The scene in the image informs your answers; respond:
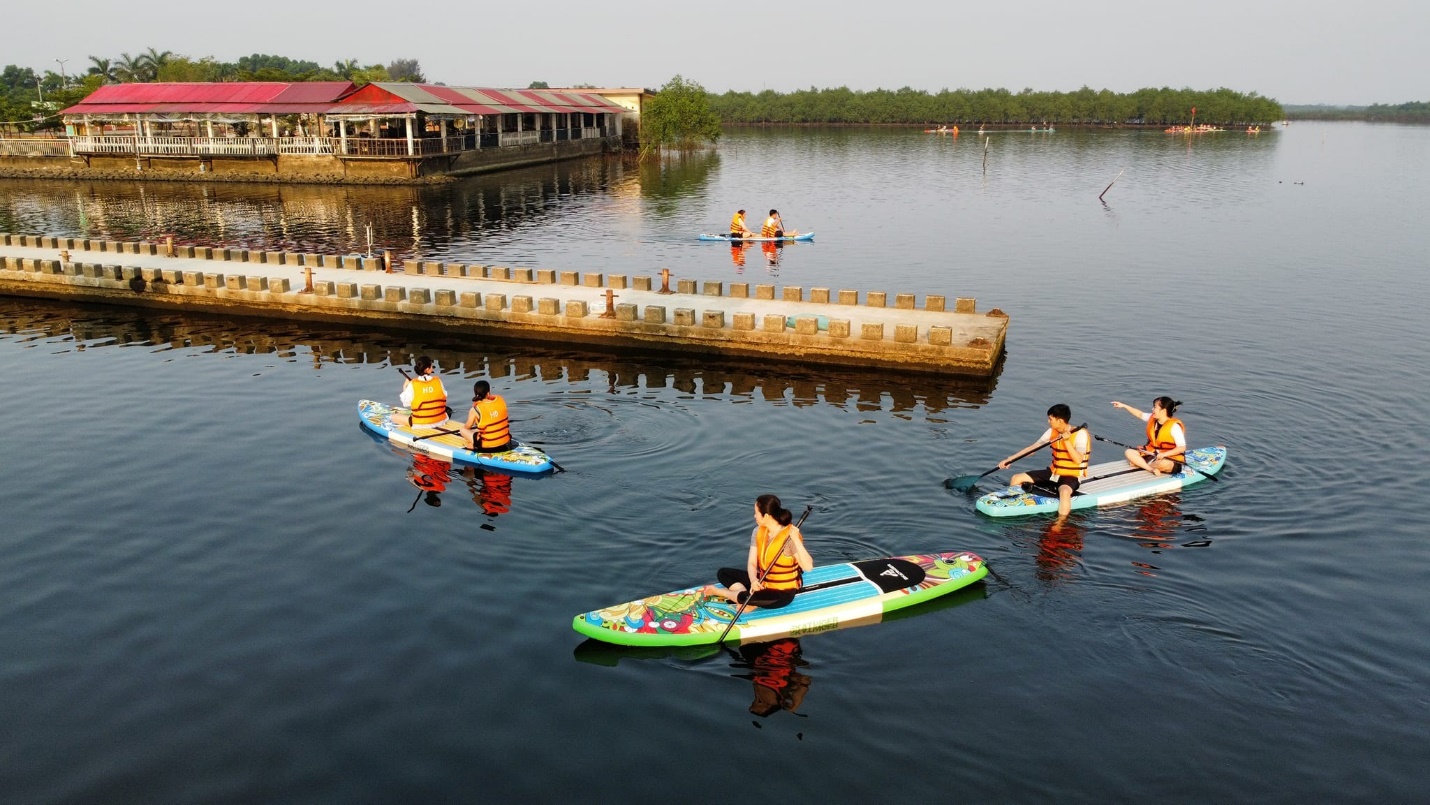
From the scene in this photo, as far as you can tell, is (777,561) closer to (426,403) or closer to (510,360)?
(426,403)

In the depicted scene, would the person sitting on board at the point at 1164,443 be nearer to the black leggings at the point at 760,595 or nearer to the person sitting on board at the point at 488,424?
the black leggings at the point at 760,595

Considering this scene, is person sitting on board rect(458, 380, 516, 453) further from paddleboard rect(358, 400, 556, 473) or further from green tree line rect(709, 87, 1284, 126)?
green tree line rect(709, 87, 1284, 126)

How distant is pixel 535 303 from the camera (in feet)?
103

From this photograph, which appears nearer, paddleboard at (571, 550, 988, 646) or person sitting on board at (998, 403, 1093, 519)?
paddleboard at (571, 550, 988, 646)

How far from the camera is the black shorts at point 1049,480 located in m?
19.1

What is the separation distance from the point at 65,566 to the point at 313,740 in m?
7.71

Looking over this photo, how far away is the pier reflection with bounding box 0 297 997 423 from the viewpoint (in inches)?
1033

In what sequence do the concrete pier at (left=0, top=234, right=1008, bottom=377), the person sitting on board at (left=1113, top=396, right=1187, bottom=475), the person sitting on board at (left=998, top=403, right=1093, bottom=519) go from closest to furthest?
the person sitting on board at (left=998, top=403, right=1093, bottom=519), the person sitting on board at (left=1113, top=396, right=1187, bottom=475), the concrete pier at (left=0, top=234, right=1008, bottom=377)

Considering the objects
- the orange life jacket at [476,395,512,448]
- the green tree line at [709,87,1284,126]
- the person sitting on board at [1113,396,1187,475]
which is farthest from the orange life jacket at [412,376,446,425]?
the green tree line at [709,87,1284,126]

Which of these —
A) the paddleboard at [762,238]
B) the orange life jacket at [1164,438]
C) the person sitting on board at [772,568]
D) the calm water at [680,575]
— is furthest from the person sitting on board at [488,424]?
the paddleboard at [762,238]

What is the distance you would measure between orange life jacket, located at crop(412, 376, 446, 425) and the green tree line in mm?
160178

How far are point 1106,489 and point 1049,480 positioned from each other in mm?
1199

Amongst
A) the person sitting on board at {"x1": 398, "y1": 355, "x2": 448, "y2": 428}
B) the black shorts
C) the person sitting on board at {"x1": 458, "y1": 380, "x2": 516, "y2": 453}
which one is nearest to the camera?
the black shorts

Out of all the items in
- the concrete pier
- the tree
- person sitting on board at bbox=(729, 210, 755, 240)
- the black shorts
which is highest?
the tree
